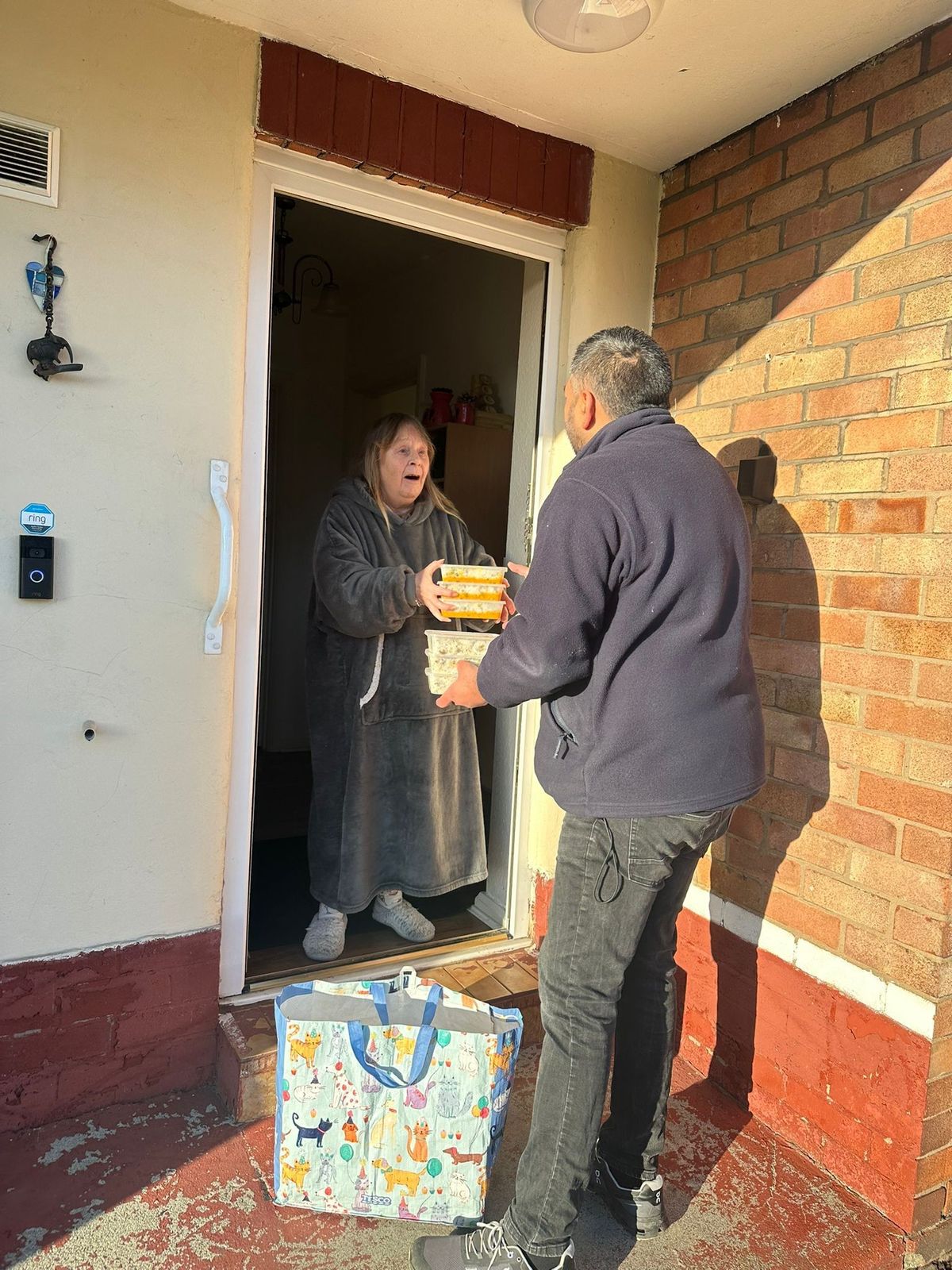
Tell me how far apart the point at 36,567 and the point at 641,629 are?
1350mm

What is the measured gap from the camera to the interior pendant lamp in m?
1.90

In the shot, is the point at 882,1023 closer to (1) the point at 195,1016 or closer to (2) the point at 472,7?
(1) the point at 195,1016

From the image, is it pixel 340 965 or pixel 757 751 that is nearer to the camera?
pixel 757 751

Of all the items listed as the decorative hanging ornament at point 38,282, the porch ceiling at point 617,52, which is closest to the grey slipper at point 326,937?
the decorative hanging ornament at point 38,282

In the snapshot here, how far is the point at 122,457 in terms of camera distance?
2111 millimetres

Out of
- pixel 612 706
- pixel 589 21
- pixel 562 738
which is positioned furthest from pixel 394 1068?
pixel 589 21

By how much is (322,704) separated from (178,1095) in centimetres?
114

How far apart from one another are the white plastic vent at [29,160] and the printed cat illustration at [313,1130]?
2.05 m

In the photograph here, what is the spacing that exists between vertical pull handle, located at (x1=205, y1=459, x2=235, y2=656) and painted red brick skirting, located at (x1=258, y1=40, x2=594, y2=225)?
85cm

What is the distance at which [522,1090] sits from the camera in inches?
94.7

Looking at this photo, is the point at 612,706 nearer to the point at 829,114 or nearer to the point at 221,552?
the point at 221,552

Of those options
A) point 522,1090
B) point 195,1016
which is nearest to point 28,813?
point 195,1016

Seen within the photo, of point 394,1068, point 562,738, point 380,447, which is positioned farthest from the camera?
point 380,447

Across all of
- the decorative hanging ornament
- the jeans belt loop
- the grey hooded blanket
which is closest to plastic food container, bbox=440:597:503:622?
the grey hooded blanket
